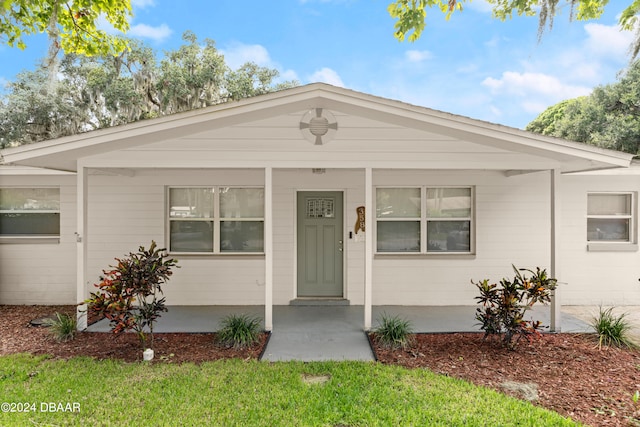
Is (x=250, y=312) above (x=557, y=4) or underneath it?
underneath

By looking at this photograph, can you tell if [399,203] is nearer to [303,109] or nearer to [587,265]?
[303,109]

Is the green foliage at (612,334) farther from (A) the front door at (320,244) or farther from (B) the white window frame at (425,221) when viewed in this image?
(A) the front door at (320,244)

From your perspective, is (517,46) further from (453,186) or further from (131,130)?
(131,130)

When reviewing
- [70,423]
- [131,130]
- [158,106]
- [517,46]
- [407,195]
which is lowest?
[70,423]

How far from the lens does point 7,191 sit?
21.5 feet

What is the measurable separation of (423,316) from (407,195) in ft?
7.13

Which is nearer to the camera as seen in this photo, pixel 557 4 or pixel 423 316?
pixel 557 4

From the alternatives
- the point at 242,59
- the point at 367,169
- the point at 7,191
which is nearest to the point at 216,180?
the point at 367,169

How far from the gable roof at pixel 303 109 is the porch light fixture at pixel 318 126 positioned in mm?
96

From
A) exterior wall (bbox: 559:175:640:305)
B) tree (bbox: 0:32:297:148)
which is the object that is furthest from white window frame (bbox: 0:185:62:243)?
exterior wall (bbox: 559:175:640:305)

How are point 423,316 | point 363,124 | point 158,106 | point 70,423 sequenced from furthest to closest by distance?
1. point 158,106
2. point 423,316
3. point 363,124
4. point 70,423

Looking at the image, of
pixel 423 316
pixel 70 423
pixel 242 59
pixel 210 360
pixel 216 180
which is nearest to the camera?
pixel 70 423

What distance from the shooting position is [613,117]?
12680mm

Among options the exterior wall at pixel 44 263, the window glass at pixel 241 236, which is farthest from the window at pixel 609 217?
the exterior wall at pixel 44 263
